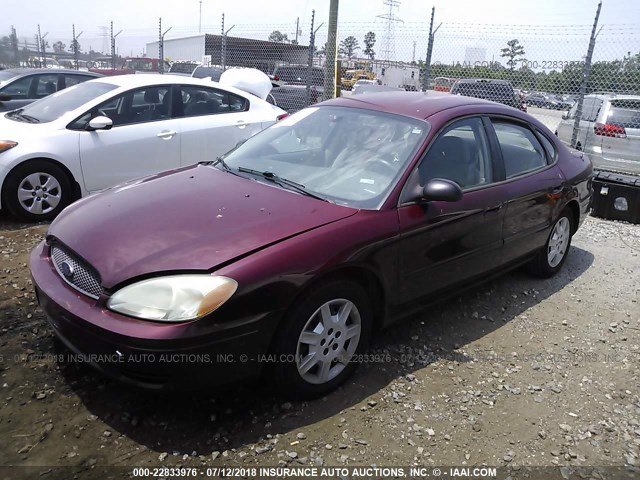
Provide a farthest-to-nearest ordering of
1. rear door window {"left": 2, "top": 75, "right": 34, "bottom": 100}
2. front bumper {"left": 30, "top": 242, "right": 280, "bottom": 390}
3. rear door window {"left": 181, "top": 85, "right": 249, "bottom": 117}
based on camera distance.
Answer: rear door window {"left": 2, "top": 75, "right": 34, "bottom": 100}, rear door window {"left": 181, "top": 85, "right": 249, "bottom": 117}, front bumper {"left": 30, "top": 242, "right": 280, "bottom": 390}

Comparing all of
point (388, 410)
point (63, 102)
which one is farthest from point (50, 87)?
point (388, 410)

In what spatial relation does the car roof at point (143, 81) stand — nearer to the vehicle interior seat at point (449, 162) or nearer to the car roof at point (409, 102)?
the car roof at point (409, 102)

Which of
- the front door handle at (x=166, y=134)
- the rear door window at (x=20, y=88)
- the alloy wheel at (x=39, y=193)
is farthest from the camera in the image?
the rear door window at (x=20, y=88)

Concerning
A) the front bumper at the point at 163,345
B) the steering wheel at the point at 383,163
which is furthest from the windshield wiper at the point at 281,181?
the front bumper at the point at 163,345

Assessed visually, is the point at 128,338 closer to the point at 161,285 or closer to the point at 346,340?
the point at 161,285

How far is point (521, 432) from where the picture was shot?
108 inches

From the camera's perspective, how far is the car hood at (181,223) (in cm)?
243

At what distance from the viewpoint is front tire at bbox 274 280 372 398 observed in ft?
8.39

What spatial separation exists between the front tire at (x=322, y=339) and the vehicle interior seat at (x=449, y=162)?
3.13 feet

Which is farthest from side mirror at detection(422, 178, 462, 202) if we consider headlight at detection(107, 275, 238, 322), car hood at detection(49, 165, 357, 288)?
headlight at detection(107, 275, 238, 322)

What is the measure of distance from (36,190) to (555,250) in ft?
16.8

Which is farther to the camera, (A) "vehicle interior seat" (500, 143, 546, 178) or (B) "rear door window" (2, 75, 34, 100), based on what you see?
(B) "rear door window" (2, 75, 34, 100)

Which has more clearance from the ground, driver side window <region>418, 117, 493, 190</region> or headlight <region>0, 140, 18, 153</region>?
driver side window <region>418, 117, 493, 190</region>

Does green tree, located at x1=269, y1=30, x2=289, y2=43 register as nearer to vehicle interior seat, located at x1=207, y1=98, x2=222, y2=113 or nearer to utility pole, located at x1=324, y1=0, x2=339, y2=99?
utility pole, located at x1=324, y1=0, x2=339, y2=99
